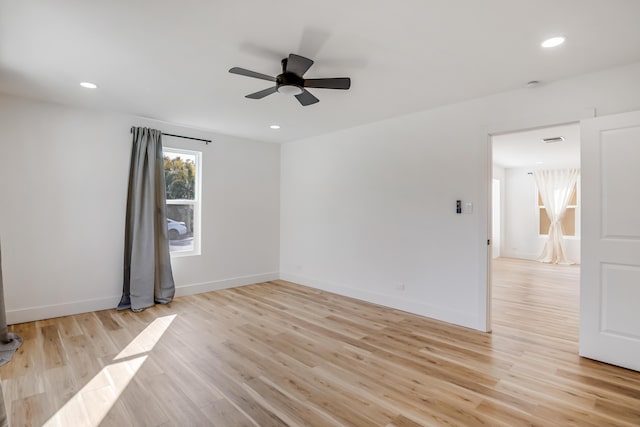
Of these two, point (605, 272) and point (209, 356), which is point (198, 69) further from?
point (605, 272)

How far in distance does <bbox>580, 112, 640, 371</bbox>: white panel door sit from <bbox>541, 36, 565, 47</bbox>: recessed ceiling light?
0.89 meters

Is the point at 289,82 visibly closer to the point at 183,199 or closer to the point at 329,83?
the point at 329,83

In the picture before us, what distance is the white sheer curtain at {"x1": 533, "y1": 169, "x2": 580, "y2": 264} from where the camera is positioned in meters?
8.13

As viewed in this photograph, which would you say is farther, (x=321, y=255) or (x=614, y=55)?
(x=321, y=255)

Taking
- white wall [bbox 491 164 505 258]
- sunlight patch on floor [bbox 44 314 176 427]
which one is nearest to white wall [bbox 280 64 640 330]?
sunlight patch on floor [bbox 44 314 176 427]

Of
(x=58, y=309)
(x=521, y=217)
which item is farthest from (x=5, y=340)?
(x=521, y=217)

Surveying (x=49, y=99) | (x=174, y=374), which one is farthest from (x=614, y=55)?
(x=49, y=99)

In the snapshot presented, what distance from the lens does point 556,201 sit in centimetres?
832

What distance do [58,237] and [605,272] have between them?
575 centimetres

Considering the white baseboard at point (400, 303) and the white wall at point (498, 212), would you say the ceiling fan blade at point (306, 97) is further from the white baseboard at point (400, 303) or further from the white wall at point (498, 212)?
the white wall at point (498, 212)

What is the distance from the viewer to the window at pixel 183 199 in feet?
16.2

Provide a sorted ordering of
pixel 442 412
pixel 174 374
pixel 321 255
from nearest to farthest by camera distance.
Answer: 1. pixel 442 412
2. pixel 174 374
3. pixel 321 255

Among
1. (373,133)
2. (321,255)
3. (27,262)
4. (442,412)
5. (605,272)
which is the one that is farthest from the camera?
(321,255)

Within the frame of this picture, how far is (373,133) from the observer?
462cm
